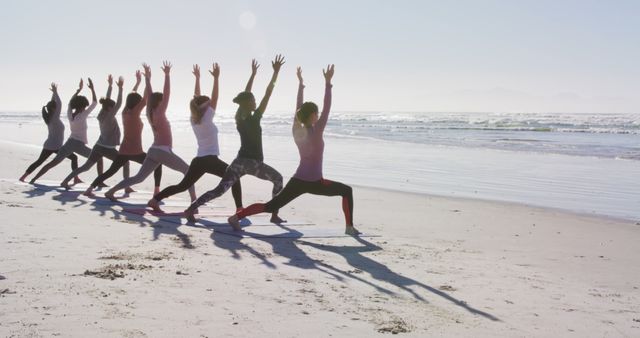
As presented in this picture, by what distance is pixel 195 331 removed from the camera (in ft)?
13.9

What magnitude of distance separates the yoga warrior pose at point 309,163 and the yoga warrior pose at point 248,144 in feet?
1.39

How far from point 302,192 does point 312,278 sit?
87.0 inches

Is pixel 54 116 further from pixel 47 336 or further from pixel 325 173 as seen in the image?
pixel 47 336

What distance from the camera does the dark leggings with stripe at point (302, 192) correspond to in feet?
26.1

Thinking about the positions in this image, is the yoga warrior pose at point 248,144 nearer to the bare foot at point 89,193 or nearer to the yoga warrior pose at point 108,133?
the bare foot at point 89,193

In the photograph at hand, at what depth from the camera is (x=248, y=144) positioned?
8.52m

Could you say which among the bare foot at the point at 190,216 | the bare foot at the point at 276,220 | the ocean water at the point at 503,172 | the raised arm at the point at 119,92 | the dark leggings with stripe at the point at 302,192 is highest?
the raised arm at the point at 119,92

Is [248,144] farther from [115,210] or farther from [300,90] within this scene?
A: [115,210]

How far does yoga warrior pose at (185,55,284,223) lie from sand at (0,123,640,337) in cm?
51

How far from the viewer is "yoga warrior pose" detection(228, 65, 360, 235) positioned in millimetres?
7664

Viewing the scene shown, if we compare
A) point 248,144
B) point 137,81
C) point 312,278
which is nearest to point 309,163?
point 248,144

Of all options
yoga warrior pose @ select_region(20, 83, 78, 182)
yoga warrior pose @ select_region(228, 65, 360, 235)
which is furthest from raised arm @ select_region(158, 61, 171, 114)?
yoga warrior pose @ select_region(20, 83, 78, 182)

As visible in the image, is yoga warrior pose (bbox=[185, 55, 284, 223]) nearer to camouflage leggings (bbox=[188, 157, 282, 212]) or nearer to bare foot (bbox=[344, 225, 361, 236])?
camouflage leggings (bbox=[188, 157, 282, 212])

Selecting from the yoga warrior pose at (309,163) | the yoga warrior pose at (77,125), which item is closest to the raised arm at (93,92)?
the yoga warrior pose at (77,125)
